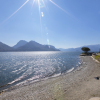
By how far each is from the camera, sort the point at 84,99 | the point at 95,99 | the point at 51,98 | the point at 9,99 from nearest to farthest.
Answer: the point at 95,99 < the point at 84,99 < the point at 51,98 < the point at 9,99

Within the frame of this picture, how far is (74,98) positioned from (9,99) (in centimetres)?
1026

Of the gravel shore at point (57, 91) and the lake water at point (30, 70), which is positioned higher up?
the gravel shore at point (57, 91)

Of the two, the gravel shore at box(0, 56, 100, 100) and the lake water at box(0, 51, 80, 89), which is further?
the lake water at box(0, 51, 80, 89)

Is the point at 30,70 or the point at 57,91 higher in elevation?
the point at 57,91

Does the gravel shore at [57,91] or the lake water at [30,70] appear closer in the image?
the gravel shore at [57,91]

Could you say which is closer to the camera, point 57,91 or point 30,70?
point 57,91

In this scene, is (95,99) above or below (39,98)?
above

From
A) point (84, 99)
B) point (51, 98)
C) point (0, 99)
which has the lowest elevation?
point (0, 99)

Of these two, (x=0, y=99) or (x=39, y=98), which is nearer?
(x=39, y=98)

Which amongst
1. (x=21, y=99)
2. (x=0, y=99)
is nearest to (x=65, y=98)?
(x=21, y=99)

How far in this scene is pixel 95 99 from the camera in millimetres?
8000

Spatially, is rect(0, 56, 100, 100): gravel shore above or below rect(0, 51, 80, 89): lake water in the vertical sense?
above

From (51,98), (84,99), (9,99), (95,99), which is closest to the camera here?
(95,99)

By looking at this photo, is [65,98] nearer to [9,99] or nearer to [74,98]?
[74,98]
